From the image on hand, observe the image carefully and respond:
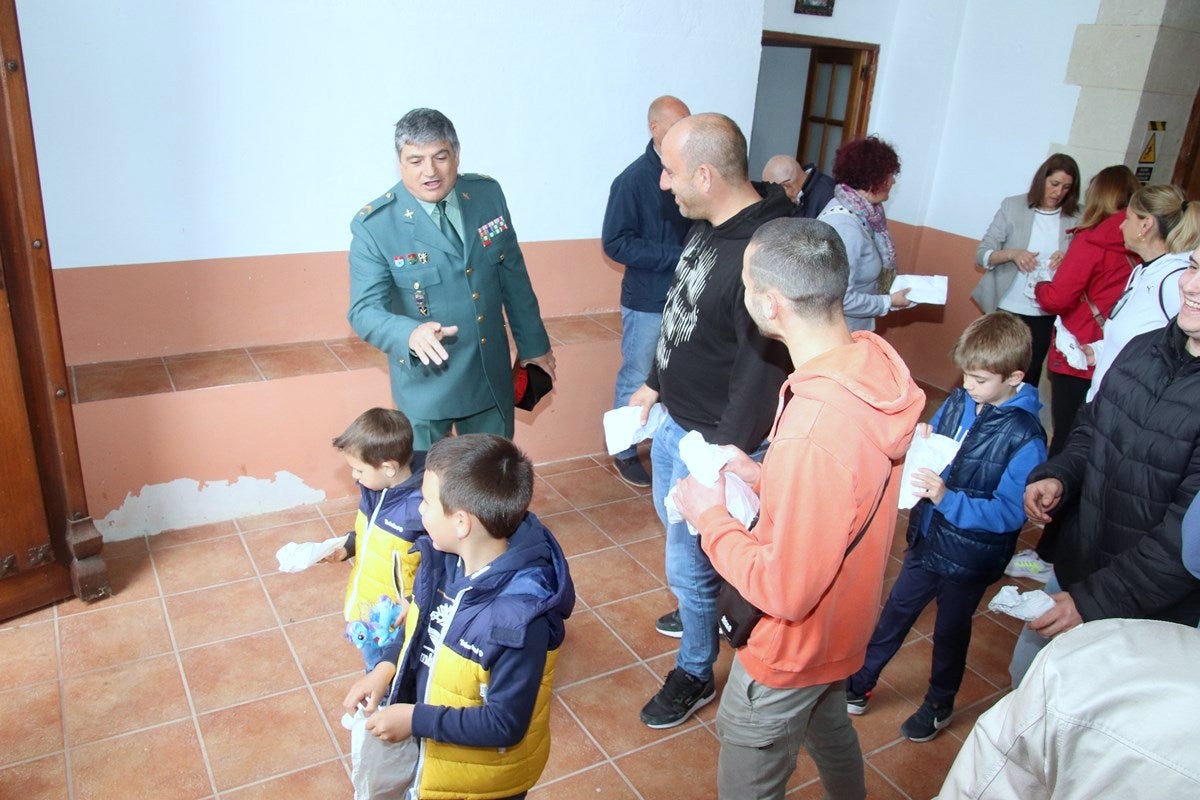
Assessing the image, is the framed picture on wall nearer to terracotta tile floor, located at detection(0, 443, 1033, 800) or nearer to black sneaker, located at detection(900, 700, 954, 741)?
terracotta tile floor, located at detection(0, 443, 1033, 800)

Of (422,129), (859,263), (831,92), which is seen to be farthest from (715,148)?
(831,92)

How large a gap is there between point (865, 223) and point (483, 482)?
8.14ft

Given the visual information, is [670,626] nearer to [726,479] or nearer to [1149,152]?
[726,479]

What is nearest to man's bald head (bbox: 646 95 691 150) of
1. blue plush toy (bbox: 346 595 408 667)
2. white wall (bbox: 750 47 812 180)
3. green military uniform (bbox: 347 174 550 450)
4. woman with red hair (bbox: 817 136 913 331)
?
woman with red hair (bbox: 817 136 913 331)

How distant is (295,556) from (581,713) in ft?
3.34

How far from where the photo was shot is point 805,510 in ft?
4.88

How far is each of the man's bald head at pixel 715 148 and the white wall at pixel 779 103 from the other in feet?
15.1

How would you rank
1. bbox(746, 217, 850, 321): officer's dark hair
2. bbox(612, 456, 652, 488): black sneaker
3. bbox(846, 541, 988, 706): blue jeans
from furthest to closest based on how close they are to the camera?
bbox(612, 456, 652, 488): black sneaker → bbox(846, 541, 988, 706): blue jeans → bbox(746, 217, 850, 321): officer's dark hair

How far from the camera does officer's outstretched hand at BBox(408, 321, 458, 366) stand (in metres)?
2.51

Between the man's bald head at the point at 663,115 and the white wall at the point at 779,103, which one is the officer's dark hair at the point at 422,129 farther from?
the white wall at the point at 779,103

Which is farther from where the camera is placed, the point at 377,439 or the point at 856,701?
the point at 856,701

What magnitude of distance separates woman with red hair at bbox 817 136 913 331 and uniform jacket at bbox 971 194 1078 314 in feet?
3.51

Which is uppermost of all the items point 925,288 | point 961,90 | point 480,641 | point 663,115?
point 961,90

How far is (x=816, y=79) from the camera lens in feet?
20.5
